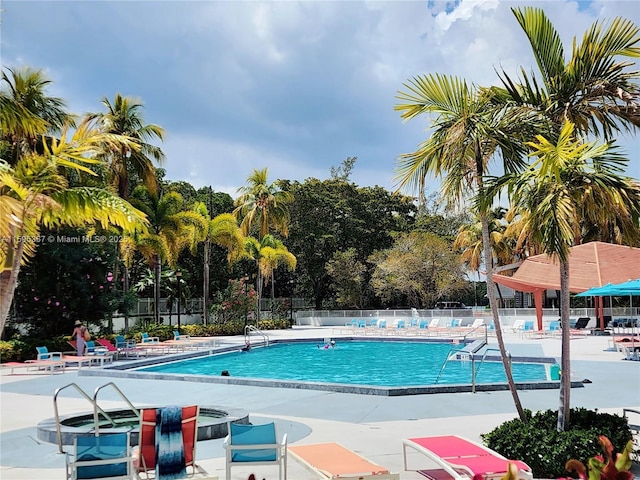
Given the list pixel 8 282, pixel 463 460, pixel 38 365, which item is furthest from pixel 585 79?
pixel 38 365

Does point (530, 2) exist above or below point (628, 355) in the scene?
above

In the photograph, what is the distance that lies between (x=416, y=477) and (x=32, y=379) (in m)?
13.1

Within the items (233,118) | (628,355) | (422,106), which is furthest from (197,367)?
(422,106)

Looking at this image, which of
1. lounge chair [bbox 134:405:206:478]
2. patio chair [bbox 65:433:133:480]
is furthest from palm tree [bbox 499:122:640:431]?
patio chair [bbox 65:433:133:480]

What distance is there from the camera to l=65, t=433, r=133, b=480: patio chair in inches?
199

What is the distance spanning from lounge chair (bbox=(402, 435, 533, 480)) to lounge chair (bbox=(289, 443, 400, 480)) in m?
0.46

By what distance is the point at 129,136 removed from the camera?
2584 centimetres

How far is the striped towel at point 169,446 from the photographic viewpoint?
5.72 m

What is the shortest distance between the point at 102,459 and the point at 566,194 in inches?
211

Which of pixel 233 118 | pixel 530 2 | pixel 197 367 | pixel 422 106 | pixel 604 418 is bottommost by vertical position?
pixel 197 367

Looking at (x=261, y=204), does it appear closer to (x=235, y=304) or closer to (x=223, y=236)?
(x=223, y=236)

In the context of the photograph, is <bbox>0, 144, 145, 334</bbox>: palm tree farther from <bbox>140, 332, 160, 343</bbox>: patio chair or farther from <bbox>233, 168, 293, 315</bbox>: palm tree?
Answer: <bbox>233, 168, 293, 315</bbox>: palm tree

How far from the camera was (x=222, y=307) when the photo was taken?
3291 centimetres

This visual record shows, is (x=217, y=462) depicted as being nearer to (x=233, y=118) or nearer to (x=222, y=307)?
(x=233, y=118)
